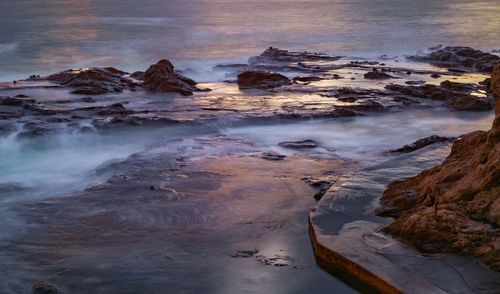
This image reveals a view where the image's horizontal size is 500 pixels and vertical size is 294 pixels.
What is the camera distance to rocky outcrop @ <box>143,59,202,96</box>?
687 inches

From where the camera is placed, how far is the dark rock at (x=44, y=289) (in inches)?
216

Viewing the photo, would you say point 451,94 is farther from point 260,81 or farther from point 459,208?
point 459,208

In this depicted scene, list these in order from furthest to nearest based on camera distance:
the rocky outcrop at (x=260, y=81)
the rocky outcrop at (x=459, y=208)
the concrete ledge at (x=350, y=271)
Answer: the rocky outcrop at (x=260, y=81) → the rocky outcrop at (x=459, y=208) → the concrete ledge at (x=350, y=271)

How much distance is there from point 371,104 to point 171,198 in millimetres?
8214

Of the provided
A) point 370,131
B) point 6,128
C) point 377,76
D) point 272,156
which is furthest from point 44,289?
point 377,76

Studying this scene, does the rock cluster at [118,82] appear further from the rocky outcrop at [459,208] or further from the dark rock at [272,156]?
the rocky outcrop at [459,208]

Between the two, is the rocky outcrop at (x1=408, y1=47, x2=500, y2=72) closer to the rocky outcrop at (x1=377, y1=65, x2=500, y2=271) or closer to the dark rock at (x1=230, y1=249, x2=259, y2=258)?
the rocky outcrop at (x1=377, y1=65, x2=500, y2=271)

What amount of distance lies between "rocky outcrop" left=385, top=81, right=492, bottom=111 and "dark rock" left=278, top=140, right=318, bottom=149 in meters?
5.22

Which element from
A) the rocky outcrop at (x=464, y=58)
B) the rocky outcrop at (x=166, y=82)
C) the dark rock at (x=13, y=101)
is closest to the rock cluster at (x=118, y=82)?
the rocky outcrop at (x=166, y=82)

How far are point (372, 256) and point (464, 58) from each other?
2200 centimetres

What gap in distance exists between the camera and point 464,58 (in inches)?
1003

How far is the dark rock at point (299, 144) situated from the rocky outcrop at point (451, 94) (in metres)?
5.22

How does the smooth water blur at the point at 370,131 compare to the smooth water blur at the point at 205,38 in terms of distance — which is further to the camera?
the smooth water blur at the point at 205,38

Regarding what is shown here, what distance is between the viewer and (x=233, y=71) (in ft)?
78.6
